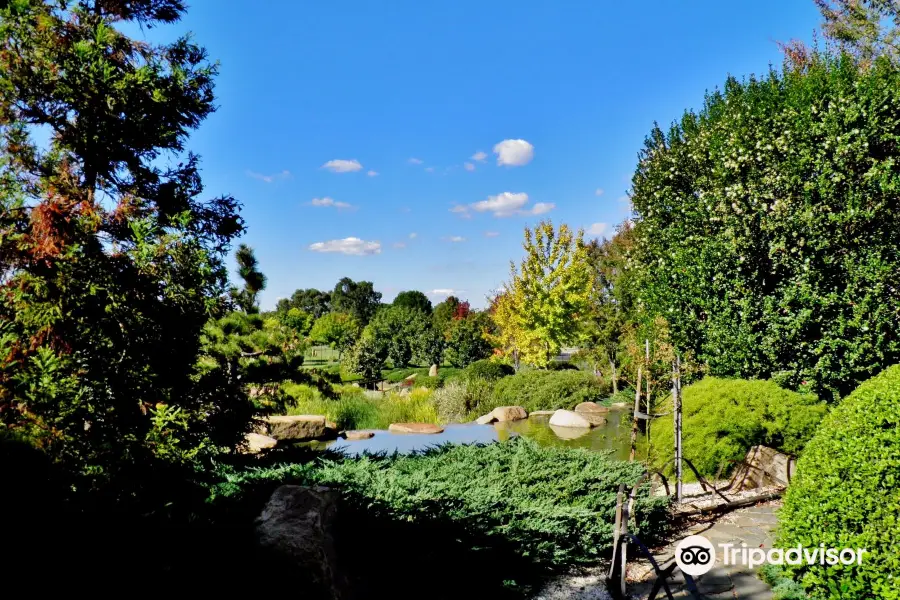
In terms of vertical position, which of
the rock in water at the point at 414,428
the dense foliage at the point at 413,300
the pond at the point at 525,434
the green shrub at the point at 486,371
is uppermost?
the dense foliage at the point at 413,300

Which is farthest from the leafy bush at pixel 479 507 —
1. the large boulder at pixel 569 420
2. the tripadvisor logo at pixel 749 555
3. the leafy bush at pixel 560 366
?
the leafy bush at pixel 560 366

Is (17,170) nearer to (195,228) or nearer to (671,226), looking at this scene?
(195,228)

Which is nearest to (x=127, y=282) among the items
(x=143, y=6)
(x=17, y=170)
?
(x=17, y=170)

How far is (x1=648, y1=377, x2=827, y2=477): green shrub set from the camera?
7.24 m

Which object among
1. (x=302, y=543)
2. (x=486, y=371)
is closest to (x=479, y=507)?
(x=302, y=543)

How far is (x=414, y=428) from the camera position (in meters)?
14.4

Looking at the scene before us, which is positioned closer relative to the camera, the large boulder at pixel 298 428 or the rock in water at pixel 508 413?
the large boulder at pixel 298 428

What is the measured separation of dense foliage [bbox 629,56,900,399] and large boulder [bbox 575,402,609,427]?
19.0 feet

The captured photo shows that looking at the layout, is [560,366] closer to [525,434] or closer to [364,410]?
[364,410]

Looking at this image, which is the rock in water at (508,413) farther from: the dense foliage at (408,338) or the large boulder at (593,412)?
the dense foliage at (408,338)

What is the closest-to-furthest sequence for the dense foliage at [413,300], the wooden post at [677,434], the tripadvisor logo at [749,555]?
the tripadvisor logo at [749,555]
the wooden post at [677,434]
the dense foliage at [413,300]

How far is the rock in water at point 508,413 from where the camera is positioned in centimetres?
1601

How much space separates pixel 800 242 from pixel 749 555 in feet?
19.9

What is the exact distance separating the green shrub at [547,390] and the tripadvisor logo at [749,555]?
12.3 m
